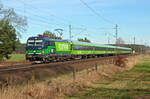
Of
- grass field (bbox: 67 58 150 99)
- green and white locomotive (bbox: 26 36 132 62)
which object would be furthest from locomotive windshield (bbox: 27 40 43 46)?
grass field (bbox: 67 58 150 99)

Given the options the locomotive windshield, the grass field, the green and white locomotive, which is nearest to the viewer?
the grass field

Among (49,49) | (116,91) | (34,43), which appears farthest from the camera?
(49,49)

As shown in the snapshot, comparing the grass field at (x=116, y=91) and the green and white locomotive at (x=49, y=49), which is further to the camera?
the green and white locomotive at (x=49, y=49)

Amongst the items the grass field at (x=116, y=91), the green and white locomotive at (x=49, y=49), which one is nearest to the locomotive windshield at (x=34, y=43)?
the green and white locomotive at (x=49, y=49)

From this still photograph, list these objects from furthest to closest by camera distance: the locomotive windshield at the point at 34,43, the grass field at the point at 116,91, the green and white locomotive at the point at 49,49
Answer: the locomotive windshield at the point at 34,43, the green and white locomotive at the point at 49,49, the grass field at the point at 116,91

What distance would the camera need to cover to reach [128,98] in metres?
10.4

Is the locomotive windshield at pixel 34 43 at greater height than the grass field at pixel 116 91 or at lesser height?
greater

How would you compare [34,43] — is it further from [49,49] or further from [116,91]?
[116,91]

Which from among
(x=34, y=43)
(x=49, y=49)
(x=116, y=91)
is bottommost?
(x=116, y=91)

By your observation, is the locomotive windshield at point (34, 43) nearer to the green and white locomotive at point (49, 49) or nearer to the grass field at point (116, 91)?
the green and white locomotive at point (49, 49)

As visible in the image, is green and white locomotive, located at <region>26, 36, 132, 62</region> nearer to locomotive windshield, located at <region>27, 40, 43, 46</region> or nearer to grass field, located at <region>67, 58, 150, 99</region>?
locomotive windshield, located at <region>27, 40, 43, 46</region>

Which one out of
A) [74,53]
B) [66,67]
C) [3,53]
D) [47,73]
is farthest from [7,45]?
[47,73]

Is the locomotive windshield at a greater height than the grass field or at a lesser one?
greater

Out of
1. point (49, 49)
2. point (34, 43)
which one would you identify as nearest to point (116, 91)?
point (49, 49)
